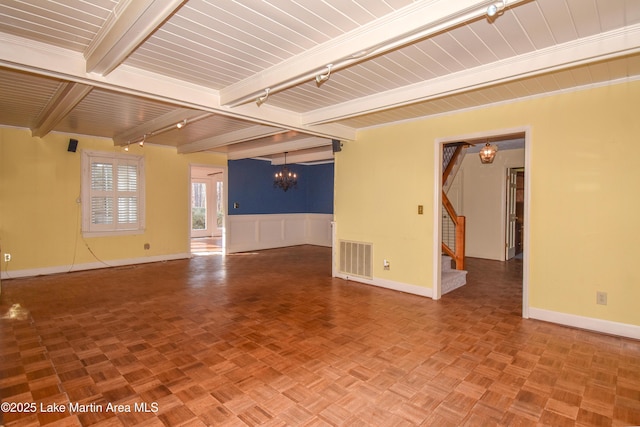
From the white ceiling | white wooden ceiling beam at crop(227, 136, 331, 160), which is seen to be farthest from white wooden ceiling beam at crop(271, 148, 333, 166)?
the white ceiling

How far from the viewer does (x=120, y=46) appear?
2.40 meters

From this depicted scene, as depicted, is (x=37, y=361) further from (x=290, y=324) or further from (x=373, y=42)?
(x=373, y=42)

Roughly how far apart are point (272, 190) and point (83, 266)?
4823mm

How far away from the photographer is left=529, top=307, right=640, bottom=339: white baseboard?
3.26 metres

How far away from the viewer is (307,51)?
270cm

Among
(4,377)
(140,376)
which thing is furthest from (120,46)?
(4,377)

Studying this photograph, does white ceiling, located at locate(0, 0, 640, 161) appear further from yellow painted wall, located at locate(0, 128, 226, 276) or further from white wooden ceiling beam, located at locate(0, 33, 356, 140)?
yellow painted wall, located at locate(0, 128, 226, 276)

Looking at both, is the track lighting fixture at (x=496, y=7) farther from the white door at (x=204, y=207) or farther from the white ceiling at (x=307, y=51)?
the white door at (x=204, y=207)

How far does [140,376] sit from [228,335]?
912mm

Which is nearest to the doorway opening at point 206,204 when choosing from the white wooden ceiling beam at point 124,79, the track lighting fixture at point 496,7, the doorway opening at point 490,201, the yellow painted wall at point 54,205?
the yellow painted wall at point 54,205

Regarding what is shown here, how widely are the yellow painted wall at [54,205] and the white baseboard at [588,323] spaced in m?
7.01

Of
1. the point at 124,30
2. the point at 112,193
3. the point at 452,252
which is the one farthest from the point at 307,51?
the point at 112,193

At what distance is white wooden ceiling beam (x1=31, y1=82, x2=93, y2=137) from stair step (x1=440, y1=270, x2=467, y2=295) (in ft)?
16.1

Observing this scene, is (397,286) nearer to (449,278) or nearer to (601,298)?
(449,278)
